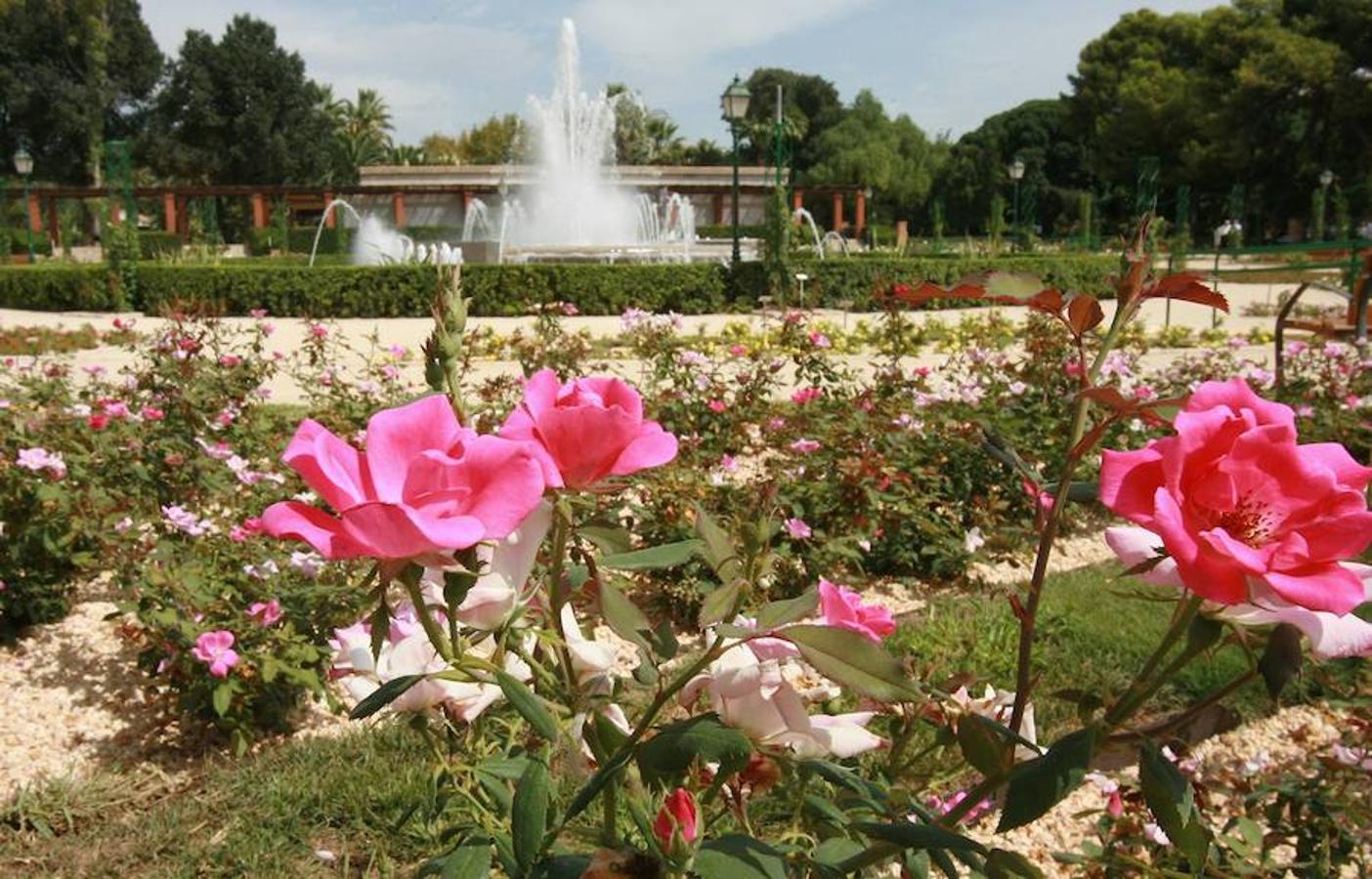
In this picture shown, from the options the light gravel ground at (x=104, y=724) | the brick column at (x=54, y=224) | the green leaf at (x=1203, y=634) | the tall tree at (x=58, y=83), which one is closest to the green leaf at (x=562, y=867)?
the green leaf at (x=1203, y=634)

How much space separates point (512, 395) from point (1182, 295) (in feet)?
15.7

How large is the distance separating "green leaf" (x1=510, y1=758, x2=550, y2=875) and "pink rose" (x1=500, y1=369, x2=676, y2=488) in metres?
0.17

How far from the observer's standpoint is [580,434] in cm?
64

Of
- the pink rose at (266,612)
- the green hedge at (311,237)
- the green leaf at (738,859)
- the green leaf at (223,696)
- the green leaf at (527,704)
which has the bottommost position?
the green leaf at (223,696)

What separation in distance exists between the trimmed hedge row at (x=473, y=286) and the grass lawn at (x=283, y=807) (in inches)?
475

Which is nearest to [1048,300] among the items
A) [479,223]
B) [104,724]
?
[104,724]

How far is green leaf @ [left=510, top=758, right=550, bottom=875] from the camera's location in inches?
23.5

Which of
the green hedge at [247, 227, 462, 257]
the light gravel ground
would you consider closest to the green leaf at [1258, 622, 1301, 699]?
the light gravel ground

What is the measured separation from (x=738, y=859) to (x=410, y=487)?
12.0 inches

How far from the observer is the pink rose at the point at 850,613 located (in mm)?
773

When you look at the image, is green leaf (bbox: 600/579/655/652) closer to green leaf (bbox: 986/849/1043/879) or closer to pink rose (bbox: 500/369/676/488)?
pink rose (bbox: 500/369/676/488)

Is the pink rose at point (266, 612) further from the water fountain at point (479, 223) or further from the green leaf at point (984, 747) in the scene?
the water fountain at point (479, 223)

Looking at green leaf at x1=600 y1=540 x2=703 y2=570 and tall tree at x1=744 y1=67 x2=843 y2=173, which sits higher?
tall tree at x1=744 y1=67 x2=843 y2=173

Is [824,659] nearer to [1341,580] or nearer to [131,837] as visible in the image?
[1341,580]
